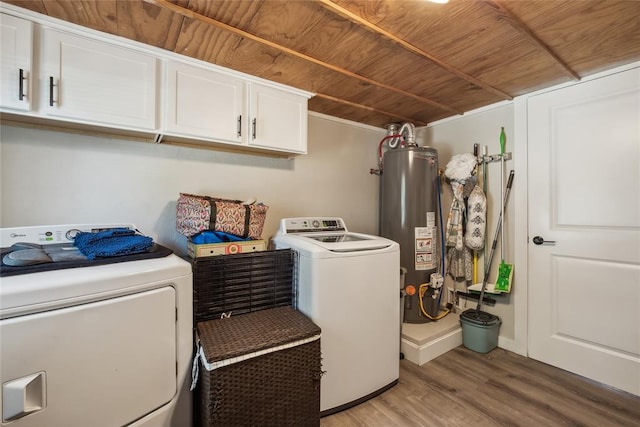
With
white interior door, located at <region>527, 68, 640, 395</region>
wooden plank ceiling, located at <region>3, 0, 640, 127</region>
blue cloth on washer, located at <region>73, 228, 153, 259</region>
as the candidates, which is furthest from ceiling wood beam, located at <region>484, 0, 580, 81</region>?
blue cloth on washer, located at <region>73, 228, 153, 259</region>

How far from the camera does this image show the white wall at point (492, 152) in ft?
7.71

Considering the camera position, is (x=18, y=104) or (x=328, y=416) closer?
(x=18, y=104)

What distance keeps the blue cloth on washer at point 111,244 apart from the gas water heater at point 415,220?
197cm

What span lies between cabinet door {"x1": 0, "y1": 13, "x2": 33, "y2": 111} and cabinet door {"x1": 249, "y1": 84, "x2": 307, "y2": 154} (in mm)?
1082

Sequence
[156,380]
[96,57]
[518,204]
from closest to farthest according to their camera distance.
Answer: [156,380] < [96,57] < [518,204]

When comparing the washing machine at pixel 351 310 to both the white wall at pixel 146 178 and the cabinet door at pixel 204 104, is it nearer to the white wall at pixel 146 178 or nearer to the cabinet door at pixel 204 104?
the white wall at pixel 146 178

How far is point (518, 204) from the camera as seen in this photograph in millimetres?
2273

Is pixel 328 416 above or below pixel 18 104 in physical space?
below

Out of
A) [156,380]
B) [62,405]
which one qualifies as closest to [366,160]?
[156,380]

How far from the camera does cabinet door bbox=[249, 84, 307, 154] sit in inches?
74.9

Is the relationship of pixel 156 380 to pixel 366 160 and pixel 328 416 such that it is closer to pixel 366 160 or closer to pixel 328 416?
pixel 328 416

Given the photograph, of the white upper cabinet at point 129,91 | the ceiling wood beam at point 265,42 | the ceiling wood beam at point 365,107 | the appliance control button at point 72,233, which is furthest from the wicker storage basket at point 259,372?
the ceiling wood beam at point 365,107

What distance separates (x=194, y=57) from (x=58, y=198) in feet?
3.80

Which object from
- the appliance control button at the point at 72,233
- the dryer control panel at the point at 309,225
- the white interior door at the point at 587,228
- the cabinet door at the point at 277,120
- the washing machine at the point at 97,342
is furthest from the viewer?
the dryer control panel at the point at 309,225
